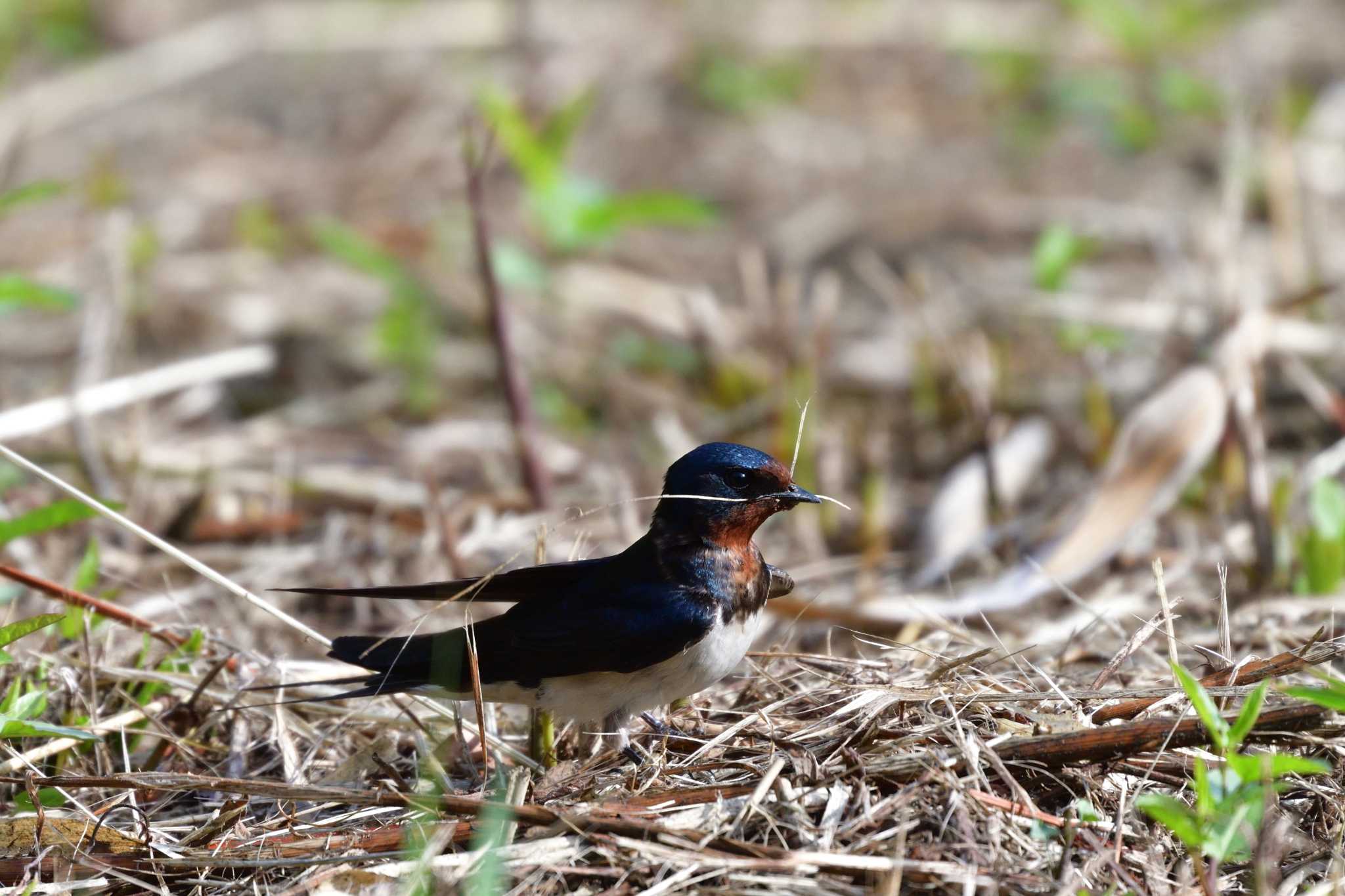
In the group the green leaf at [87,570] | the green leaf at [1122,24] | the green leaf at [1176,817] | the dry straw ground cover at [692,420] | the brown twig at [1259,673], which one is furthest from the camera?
the green leaf at [1122,24]

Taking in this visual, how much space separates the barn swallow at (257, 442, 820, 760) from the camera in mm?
2883

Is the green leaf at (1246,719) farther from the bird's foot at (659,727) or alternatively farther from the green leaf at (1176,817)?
the bird's foot at (659,727)

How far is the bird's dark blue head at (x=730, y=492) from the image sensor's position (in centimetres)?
305

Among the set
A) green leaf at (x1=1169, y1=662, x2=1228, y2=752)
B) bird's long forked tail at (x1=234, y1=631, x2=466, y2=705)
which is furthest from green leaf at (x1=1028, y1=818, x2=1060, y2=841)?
bird's long forked tail at (x1=234, y1=631, x2=466, y2=705)

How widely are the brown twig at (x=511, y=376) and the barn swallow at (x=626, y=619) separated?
64.7 inches

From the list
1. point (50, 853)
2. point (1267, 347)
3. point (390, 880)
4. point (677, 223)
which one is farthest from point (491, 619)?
point (677, 223)

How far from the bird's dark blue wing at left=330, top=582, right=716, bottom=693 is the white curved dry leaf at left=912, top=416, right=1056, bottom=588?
1.81 metres

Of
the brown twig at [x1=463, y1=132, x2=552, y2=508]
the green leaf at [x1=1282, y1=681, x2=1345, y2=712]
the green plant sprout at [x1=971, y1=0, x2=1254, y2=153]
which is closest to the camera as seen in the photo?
the green leaf at [x1=1282, y1=681, x2=1345, y2=712]

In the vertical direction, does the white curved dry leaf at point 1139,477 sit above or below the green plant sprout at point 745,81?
below

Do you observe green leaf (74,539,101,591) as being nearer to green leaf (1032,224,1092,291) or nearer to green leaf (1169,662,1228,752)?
green leaf (1169,662,1228,752)

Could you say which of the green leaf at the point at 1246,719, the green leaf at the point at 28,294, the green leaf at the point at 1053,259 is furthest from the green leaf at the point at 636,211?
the green leaf at the point at 1246,719

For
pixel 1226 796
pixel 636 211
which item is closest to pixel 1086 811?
pixel 1226 796

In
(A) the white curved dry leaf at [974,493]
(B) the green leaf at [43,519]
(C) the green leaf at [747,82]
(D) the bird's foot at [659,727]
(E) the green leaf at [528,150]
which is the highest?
(C) the green leaf at [747,82]

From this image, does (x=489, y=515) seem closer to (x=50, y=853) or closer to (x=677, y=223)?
(x=50, y=853)
